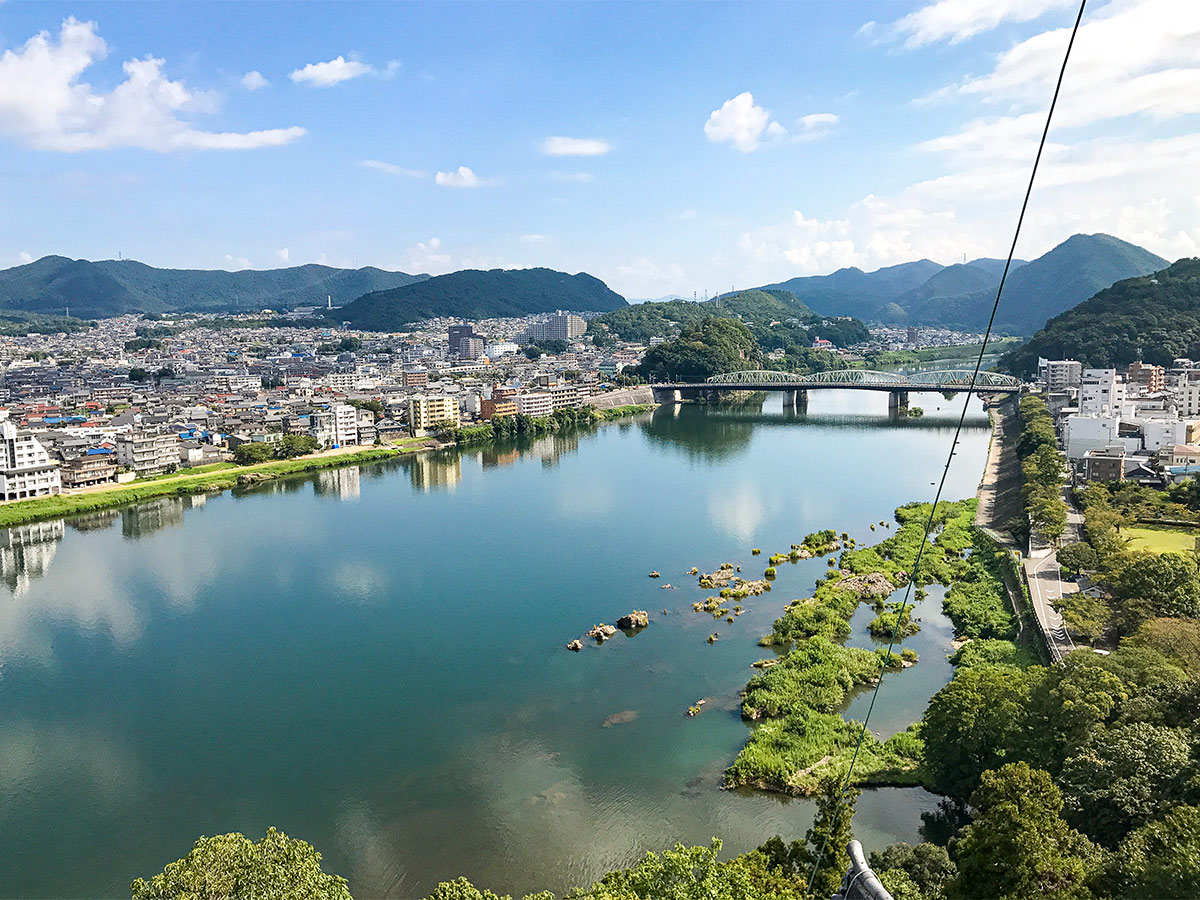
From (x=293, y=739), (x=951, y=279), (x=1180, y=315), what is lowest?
(x=293, y=739)

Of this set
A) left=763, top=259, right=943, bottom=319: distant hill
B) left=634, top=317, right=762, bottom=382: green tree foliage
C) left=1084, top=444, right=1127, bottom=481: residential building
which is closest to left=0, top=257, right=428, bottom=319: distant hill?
left=763, top=259, right=943, bottom=319: distant hill

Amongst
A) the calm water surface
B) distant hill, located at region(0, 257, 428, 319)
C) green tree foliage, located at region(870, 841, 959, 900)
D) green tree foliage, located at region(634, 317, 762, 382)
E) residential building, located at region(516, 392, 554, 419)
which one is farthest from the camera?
distant hill, located at region(0, 257, 428, 319)

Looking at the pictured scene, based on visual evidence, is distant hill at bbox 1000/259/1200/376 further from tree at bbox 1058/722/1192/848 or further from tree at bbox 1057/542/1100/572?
tree at bbox 1058/722/1192/848

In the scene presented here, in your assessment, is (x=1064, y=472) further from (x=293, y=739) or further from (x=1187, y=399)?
(x=293, y=739)

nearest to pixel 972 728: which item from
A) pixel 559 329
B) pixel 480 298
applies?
pixel 559 329

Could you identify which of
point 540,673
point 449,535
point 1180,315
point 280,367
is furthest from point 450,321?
point 540,673
